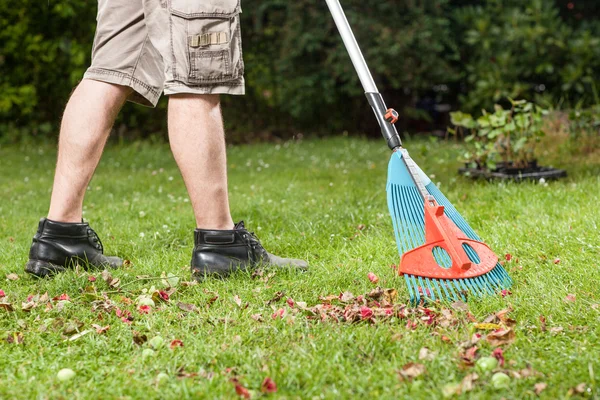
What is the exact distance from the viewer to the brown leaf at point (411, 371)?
1636 mm

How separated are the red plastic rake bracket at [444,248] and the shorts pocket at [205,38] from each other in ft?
2.60

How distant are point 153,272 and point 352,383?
122cm

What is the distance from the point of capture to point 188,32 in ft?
7.41

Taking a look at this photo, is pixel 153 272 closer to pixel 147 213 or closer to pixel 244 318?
pixel 244 318

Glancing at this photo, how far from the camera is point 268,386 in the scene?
63.2 inches

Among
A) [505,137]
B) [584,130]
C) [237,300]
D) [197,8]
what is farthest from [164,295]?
[584,130]

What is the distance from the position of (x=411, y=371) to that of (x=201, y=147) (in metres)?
1.08

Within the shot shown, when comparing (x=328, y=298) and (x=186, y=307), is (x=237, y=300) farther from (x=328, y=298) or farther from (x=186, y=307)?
(x=328, y=298)

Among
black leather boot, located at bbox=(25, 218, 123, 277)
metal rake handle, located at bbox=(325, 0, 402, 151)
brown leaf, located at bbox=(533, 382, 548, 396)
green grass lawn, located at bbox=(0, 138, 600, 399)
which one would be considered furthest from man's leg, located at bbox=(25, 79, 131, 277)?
brown leaf, located at bbox=(533, 382, 548, 396)

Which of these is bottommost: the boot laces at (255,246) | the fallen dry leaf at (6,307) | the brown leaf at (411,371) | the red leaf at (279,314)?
the brown leaf at (411,371)

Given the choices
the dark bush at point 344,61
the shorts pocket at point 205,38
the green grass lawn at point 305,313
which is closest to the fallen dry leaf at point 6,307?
the green grass lawn at point 305,313

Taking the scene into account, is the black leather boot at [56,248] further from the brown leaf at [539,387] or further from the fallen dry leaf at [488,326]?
the brown leaf at [539,387]

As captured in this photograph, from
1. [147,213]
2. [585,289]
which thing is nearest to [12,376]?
[585,289]

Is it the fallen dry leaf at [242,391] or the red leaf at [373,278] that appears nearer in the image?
the fallen dry leaf at [242,391]
